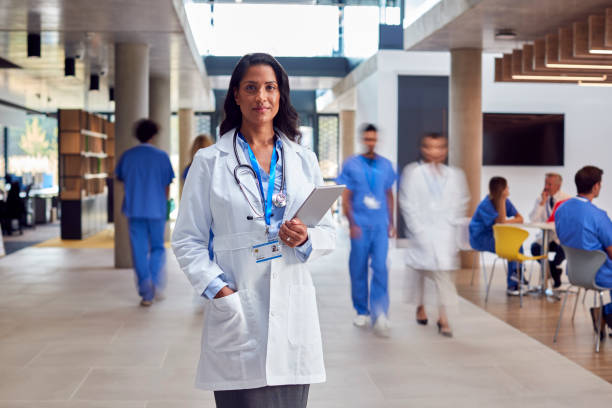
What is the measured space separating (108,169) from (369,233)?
13.2m

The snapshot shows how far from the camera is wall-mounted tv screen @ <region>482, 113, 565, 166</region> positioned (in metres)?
13.6

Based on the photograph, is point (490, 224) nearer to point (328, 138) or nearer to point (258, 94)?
point (258, 94)

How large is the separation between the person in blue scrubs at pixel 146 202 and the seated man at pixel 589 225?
3.98 metres

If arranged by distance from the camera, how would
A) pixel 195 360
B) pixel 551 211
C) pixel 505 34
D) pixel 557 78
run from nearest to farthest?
pixel 195 360
pixel 551 211
pixel 505 34
pixel 557 78

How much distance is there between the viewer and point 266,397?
216 centimetres

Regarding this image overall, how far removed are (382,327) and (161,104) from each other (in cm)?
963

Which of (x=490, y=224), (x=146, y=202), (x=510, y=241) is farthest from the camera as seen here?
(x=490, y=224)

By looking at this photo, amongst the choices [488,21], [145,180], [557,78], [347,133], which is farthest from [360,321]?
[347,133]

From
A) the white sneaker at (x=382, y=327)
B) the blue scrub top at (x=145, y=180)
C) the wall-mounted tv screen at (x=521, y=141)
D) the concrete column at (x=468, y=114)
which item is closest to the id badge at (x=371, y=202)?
the white sneaker at (x=382, y=327)

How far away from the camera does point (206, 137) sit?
6844mm

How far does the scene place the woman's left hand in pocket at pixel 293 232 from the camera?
2.12 m

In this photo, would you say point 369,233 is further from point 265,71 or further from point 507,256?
point 265,71

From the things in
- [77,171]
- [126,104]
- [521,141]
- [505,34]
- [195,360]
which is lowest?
[195,360]

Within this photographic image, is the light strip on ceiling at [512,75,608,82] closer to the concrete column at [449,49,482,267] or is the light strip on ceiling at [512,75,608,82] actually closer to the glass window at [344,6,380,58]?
the concrete column at [449,49,482,267]
